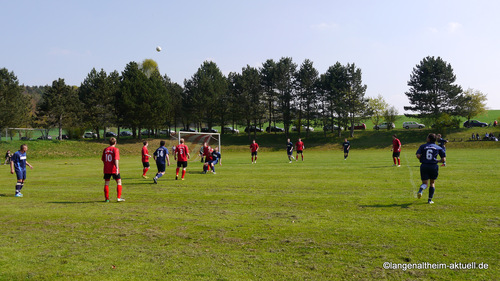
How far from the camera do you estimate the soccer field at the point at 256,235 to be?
543 centimetres

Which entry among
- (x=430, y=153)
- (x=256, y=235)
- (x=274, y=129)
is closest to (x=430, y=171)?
(x=430, y=153)

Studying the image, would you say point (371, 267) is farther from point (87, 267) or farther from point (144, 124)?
point (144, 124)

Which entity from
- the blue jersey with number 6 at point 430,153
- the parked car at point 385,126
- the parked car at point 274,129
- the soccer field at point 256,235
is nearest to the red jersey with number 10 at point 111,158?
the soccer field at point 256,235

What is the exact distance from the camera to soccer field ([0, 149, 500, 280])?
5.43 meters

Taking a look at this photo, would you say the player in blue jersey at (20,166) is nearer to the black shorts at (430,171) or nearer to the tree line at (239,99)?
the black shorts at (430,171)

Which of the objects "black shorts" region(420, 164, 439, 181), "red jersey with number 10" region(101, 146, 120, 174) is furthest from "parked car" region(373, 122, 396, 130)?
"red jersey with number 10" region(101, 146, 120, 174)

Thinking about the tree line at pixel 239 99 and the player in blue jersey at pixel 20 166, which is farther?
the tree line at pixel 239 99

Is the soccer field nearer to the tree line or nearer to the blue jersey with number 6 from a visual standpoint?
the blue jersey with number 6

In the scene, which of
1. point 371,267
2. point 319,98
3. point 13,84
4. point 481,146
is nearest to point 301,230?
point 371,267

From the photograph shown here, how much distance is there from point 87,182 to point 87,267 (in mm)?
13207

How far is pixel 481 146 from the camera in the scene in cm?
5100

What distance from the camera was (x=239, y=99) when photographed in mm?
Answer: 65875

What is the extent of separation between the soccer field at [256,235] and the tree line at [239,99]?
4904 centimetres

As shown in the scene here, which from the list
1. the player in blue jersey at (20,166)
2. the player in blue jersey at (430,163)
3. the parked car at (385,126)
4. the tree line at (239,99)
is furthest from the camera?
the parked car at (385,126)
